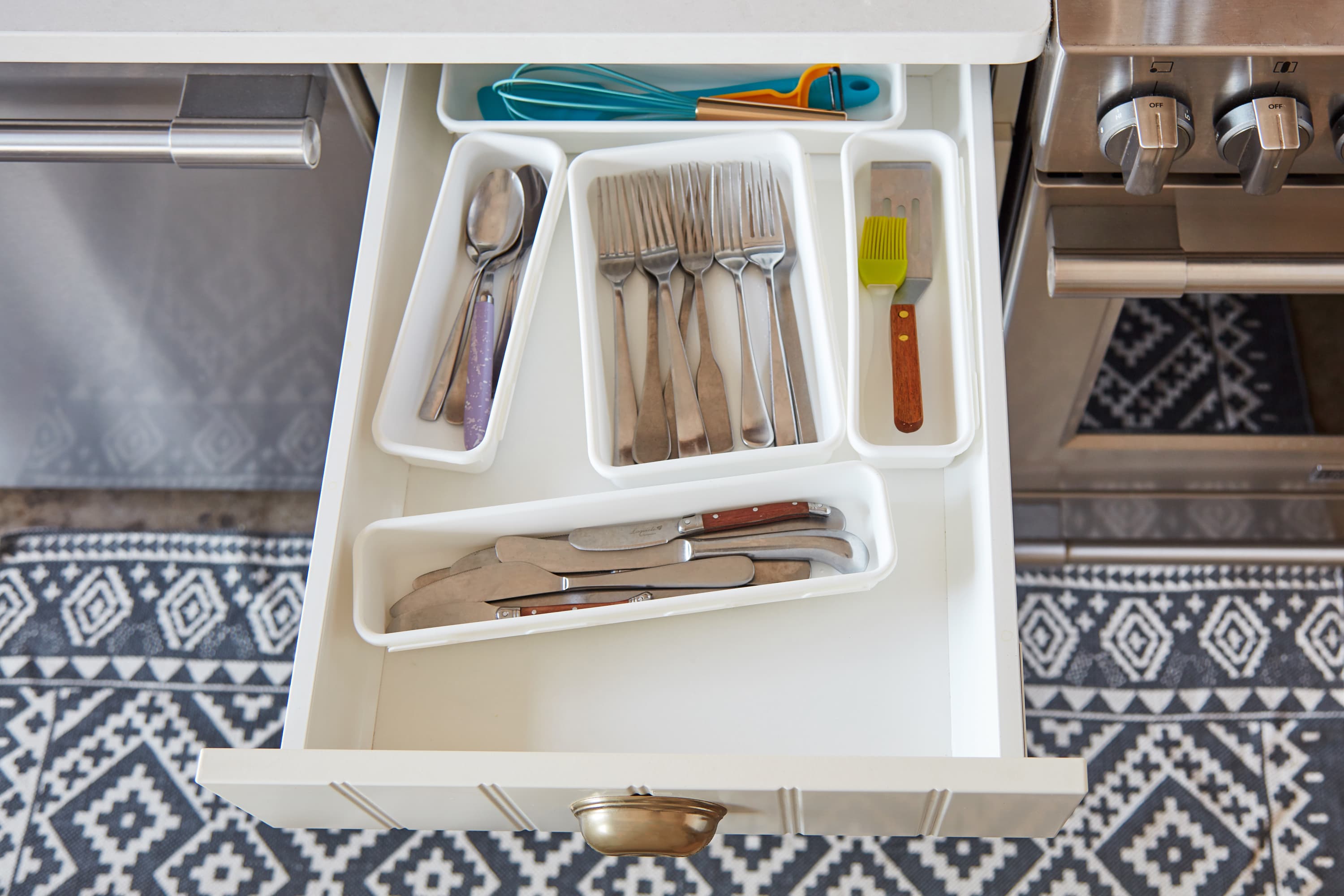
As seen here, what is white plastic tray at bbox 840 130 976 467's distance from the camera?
0.67 m

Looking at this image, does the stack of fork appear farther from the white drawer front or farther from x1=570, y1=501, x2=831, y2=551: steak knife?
the white drawer front

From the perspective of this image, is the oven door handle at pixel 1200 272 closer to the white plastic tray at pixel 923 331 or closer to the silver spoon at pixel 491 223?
the white plastic tray at pixel 923 331

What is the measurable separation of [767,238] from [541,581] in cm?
31

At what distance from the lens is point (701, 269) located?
2.49 ft

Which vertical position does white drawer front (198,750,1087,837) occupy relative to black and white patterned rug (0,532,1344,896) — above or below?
below

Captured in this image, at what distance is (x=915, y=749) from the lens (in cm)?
64

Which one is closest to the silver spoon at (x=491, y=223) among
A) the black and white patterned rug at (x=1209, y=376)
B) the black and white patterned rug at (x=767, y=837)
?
the black and white patterned rug at (x=1209, y=376)

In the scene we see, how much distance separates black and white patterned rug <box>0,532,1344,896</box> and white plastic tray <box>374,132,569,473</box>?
0.59 m

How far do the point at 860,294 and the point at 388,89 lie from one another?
0.39m

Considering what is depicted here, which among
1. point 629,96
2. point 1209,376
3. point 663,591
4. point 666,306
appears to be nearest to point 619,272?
point 666,306

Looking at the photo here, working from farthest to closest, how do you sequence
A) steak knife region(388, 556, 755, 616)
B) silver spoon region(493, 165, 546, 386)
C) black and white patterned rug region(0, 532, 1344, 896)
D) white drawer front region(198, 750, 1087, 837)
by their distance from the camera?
black and white patterned rug region(0, 532, 1344, 896) < silver spoon region(493, 165, 546, 386) < steak knife region(388, 556, 755, 616) < white drawer front region(198, 750, 1087, 837)

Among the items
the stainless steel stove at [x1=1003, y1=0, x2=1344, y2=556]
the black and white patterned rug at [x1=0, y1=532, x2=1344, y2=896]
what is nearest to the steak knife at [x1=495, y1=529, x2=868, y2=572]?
the stainless steel stove at [x1=1003, y1=0, x2=1344, y2=556]

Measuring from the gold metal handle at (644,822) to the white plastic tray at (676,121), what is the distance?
490mm

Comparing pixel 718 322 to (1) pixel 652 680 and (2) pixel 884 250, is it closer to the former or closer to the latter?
(2) pixel 884 250
